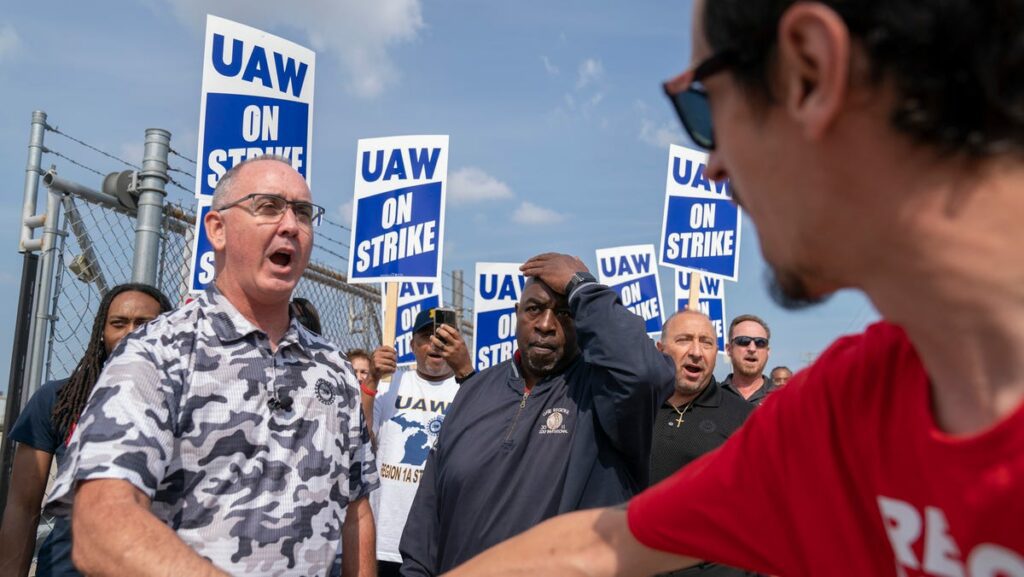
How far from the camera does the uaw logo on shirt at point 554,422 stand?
3459 mm

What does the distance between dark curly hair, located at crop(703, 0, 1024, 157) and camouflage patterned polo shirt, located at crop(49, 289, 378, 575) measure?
1864 millimetres

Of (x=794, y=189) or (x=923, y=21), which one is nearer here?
(x=923, y=21)

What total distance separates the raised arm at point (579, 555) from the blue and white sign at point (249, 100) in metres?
3.41

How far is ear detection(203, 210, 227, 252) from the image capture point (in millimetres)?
2783

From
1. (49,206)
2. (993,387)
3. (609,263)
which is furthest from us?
(609,263)

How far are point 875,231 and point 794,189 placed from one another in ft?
0.33

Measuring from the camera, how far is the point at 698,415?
507 cm

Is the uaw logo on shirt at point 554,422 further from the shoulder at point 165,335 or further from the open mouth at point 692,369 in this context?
the open mouth at point 692,369

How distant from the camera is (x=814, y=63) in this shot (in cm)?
93

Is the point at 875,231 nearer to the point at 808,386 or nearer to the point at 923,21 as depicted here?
the point at 923,21

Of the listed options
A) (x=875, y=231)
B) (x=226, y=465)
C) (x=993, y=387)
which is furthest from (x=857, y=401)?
(x=226, y=465)

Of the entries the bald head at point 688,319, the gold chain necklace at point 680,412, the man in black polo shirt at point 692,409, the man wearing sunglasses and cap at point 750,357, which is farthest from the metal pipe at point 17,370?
the man wearing sunglasses and cap at point 750,357

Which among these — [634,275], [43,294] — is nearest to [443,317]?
[43,294]

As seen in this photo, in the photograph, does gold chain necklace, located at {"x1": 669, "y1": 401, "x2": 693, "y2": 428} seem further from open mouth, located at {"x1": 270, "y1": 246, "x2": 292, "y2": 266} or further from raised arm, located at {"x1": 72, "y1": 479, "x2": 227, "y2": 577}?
raised arm, located at {"x1": 72, "y1": 479, "x2": 227, "y2": 577}
